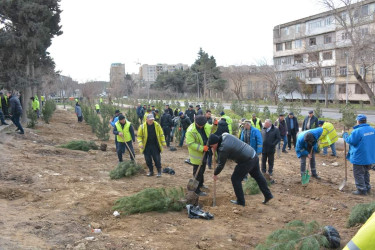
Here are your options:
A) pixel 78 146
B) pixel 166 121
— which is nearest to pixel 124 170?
pixel 78 146

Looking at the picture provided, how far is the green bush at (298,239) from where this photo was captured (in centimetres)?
411

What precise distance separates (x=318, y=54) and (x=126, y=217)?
35219mm

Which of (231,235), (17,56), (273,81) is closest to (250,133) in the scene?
(231,235)

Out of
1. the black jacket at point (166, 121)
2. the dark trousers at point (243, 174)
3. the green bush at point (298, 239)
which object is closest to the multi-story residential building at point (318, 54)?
the black jacket at point (166, 121)

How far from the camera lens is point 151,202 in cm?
572

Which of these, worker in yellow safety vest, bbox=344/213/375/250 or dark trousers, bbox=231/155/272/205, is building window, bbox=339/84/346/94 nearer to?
dark trousers, bbox=231/155/272/205

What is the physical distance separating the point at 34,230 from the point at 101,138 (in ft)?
36.5

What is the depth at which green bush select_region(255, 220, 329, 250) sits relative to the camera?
4.11 metres

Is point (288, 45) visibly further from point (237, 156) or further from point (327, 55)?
point (237, 156)

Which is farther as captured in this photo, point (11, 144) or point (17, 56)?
point (17, 56)

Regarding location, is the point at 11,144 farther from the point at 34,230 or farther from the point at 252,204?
the point at 252,204

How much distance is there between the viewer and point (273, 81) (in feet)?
136

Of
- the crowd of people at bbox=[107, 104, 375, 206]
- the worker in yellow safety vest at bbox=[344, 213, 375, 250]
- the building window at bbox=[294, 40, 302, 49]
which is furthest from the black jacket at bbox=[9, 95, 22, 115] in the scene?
the building window at bbox=[294, 40, 302, 49]

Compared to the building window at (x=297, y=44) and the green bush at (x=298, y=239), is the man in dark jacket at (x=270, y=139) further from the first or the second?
the building window at (x=297, y=44)
